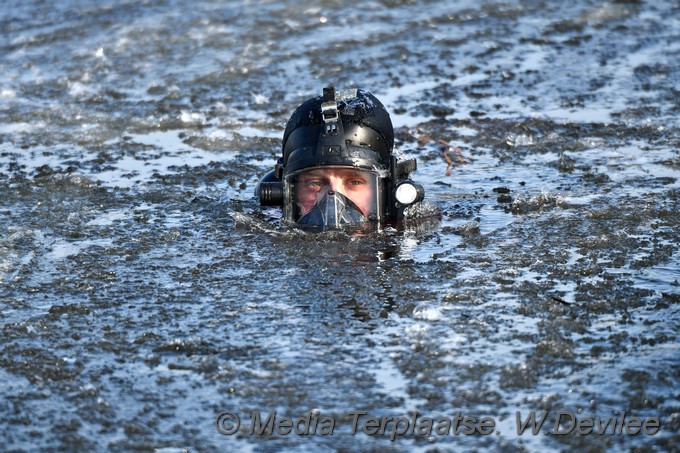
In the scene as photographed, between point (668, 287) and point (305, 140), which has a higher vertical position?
point (305, 140)

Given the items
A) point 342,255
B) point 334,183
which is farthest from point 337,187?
point 342,255

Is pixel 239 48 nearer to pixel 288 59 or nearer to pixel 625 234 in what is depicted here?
pixel 288 59

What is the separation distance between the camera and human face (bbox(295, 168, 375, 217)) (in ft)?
29.0

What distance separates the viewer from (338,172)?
8.83 metres

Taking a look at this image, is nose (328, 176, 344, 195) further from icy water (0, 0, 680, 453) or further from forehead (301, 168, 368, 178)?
icy water (0, 0, 680, 453)

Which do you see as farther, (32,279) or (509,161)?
(509,161)

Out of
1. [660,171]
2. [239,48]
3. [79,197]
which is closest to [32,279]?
[79,197]

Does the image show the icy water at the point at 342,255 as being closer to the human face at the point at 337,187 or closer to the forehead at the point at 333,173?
the human face at the point at 337,187

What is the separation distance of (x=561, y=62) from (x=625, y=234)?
6201 millimetres

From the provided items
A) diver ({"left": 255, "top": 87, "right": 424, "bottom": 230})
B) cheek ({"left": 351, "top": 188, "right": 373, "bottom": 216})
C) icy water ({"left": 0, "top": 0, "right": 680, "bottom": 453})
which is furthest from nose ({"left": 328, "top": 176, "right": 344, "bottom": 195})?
icy water ({"left": 0, "top": 0, "right": 680, "bottom": 453})

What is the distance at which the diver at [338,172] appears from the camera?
28.7 feet

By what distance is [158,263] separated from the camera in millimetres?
8461

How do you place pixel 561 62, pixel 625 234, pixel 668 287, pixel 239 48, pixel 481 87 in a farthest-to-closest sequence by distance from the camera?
pixel 239 48 < pixel 561 62 < pixel 481 87 < pixel 625 234 < pixel 668 287

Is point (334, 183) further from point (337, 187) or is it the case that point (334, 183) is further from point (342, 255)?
point (342, 255)
